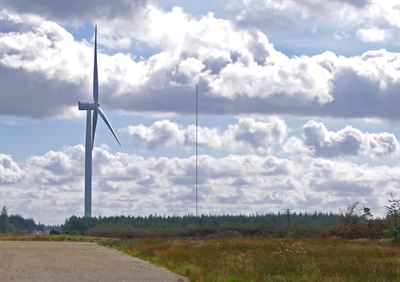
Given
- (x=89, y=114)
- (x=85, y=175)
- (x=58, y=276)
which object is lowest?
(x=58, y=276)

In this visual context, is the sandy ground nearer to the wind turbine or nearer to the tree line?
the wind turbine

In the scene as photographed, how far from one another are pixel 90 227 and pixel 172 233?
33447 millimetres

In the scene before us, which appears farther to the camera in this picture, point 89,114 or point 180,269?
point 89,114

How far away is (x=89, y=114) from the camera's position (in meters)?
107

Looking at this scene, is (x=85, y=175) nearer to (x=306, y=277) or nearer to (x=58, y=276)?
(x=58, y=276)

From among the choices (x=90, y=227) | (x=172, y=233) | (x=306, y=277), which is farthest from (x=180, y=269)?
(x=90, y=227)

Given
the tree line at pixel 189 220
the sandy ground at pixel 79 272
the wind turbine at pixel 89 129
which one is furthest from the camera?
the tree line at pixel 189 220

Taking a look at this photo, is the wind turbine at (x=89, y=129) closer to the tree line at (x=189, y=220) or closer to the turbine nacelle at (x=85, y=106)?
the turbine nacelle at (x=85, y=106)

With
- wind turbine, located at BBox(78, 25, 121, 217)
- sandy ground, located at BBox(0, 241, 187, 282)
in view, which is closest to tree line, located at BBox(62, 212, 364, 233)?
wind turbine, located at BBox(78, 25, 121, 217)

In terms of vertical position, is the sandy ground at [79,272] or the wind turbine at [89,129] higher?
the wind turbine at [89,129]

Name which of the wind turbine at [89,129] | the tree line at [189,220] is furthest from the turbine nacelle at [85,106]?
the tree line at [189,220]

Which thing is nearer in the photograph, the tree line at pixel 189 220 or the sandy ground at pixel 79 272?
the sandy ground at pixel 79 272

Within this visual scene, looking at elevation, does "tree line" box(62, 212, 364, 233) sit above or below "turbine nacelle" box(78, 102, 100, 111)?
below

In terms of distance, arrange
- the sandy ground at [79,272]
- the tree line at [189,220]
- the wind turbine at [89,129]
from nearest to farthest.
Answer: the sandy ground at [79,272]
the wind turbine at [89,129]
the tree line at [189,220]
